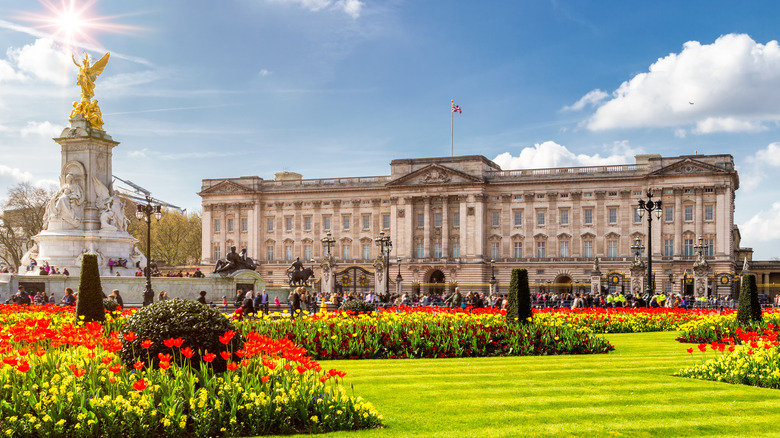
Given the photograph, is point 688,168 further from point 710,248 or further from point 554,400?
point 554,400

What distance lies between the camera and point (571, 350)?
17.5m

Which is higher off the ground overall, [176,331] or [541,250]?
[541,250]

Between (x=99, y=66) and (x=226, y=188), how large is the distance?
2227 inches

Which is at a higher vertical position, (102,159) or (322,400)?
(102,159)

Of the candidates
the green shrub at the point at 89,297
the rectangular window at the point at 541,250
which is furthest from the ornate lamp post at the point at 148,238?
the rectangular window at the point at 541,250

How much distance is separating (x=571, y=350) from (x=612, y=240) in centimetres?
6465

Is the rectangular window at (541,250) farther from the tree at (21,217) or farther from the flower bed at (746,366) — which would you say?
the flower bed at (746,366)

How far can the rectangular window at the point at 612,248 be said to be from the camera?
7912 centimetres

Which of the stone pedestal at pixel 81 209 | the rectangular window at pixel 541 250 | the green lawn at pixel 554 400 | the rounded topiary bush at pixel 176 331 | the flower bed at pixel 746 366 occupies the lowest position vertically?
the green lawn at pixel 554 400

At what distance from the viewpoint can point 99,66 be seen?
3438 centimetres

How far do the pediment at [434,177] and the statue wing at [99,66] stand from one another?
5159 cm

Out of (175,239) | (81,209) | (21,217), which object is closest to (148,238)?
(81,209)

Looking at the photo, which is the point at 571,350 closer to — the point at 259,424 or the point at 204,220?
the point at 259,424

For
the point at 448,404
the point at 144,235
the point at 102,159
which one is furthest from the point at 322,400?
the point at 144,235
